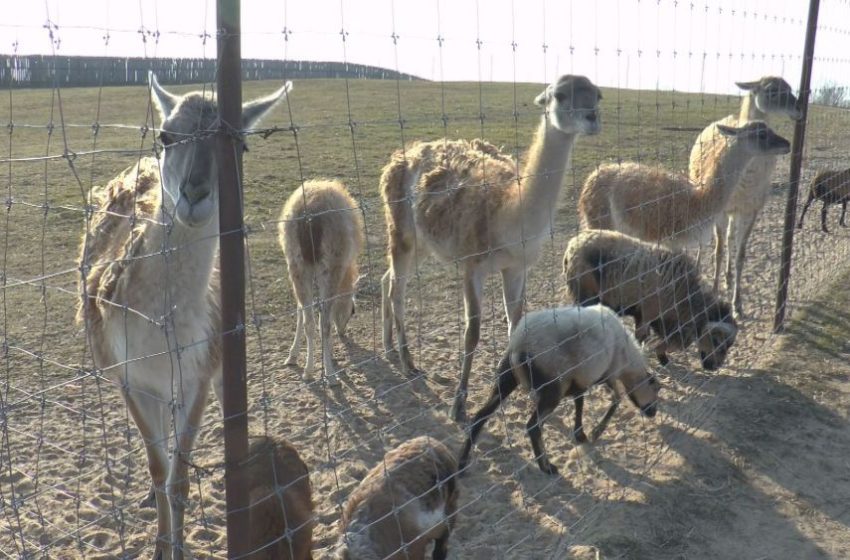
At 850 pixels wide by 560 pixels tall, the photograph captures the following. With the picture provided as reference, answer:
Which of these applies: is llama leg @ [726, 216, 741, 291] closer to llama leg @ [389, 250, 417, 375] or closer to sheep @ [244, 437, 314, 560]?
llama leg @ [389, 250, 417, 375]

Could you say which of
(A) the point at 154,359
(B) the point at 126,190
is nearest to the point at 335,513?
(A) the point at 154,359

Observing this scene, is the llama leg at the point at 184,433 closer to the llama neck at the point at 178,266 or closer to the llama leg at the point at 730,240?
the llama neck at the point at 178,266

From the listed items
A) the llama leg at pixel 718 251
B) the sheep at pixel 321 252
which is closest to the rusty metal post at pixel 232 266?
the sheep at pixel 321 252

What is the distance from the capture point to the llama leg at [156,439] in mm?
3871

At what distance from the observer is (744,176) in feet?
26.8

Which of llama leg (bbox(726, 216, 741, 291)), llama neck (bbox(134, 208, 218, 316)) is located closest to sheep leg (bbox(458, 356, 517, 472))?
llama neck (bbox(134, 208, 218, 316))

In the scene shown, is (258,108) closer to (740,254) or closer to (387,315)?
(387,315)

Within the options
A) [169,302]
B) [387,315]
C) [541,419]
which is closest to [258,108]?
[169,302]

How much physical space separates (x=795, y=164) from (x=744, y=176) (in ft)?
2.80

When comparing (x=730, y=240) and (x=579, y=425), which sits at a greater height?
(x=730, y=240)

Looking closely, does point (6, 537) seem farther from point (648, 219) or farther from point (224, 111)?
point (648, 219)

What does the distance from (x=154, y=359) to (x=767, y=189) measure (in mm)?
6820

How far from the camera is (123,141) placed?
20859 mm

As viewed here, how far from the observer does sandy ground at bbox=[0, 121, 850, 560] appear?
14.1ft
